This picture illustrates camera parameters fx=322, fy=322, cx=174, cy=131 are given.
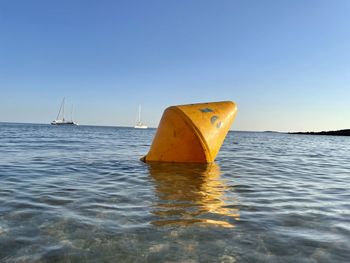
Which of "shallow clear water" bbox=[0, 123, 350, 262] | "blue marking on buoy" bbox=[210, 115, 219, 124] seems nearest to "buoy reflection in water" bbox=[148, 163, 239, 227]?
"shallow clear water" bbox=[0, 123, 350, 262]

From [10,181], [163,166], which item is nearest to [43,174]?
[10,181]

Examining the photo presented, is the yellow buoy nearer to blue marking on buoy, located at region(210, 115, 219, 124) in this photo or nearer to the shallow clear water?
blue marking on buoy, located at region(210, 115, 219, 124)

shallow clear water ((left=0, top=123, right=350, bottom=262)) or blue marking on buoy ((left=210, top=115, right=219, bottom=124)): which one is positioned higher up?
blue marking on buoy ((left=210, top=115, right=219, bottom=124))

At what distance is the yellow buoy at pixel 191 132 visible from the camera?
8.17 m

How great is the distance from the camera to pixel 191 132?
8.09 m

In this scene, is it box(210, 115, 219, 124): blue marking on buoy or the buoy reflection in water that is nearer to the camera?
the buoy reflection in water

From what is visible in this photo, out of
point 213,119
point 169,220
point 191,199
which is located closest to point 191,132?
point 213,119

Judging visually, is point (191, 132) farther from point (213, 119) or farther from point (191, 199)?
point (191, 199)

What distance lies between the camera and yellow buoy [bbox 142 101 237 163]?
8172 millimetres

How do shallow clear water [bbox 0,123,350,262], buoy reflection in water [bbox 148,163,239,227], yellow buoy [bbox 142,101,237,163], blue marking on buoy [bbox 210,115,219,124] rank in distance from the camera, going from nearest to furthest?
shallow clear water [bbox 0,123,350,262], buoy reflection in water [bbox 148,163,239,227], yellow buoy [bbox 142,101,237,163], blue marking on buoy [bbox 210,115,219,124]

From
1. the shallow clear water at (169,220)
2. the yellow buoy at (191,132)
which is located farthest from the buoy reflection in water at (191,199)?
the yellow buoy at (191,132)

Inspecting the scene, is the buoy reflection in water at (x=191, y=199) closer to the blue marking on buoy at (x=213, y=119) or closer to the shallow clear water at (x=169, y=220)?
the shallow clear water at (x=169, y=220)

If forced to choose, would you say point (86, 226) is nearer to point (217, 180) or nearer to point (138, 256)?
point (138, 256)

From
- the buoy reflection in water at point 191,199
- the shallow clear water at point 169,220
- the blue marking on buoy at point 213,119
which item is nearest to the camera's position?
the shallow clear water at point 169,220
